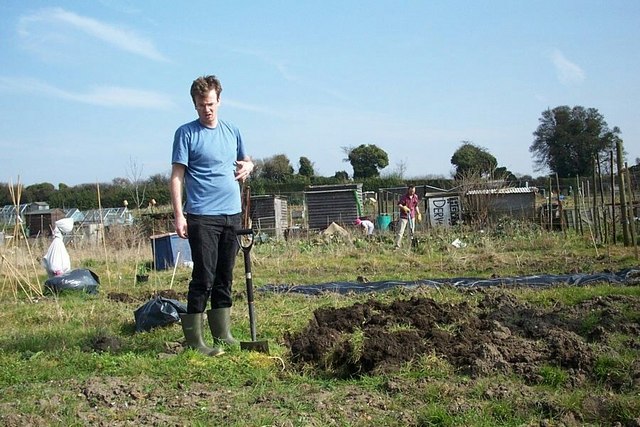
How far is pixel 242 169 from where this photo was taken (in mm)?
4738

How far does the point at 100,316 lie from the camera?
6.51 m

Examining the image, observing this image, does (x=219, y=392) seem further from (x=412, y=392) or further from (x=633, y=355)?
(x=633, y=355)

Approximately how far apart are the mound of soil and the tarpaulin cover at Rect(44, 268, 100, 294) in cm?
500

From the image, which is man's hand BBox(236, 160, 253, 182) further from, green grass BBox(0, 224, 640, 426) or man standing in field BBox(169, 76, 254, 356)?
green grass BBox(0, 224, 640, 426)

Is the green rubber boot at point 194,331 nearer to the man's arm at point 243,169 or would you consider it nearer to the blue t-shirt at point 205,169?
the blue t-shirt at point 205,169

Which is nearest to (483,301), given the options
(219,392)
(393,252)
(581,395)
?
(581,395)

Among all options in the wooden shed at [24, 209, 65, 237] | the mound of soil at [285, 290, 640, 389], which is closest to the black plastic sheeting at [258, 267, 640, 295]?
the mound of soil at [285, 290, 640, 389]

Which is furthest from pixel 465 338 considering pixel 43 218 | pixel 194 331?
pixel 43 218

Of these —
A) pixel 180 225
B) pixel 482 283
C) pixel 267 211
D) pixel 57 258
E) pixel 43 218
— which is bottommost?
pixel 482 283

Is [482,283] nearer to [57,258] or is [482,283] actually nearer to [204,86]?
[204,86]

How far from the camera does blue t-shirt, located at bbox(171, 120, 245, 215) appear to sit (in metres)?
4.46

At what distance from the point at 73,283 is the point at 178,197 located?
529cm

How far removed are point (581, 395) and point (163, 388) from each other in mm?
2312

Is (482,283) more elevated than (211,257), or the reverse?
(211,257)
